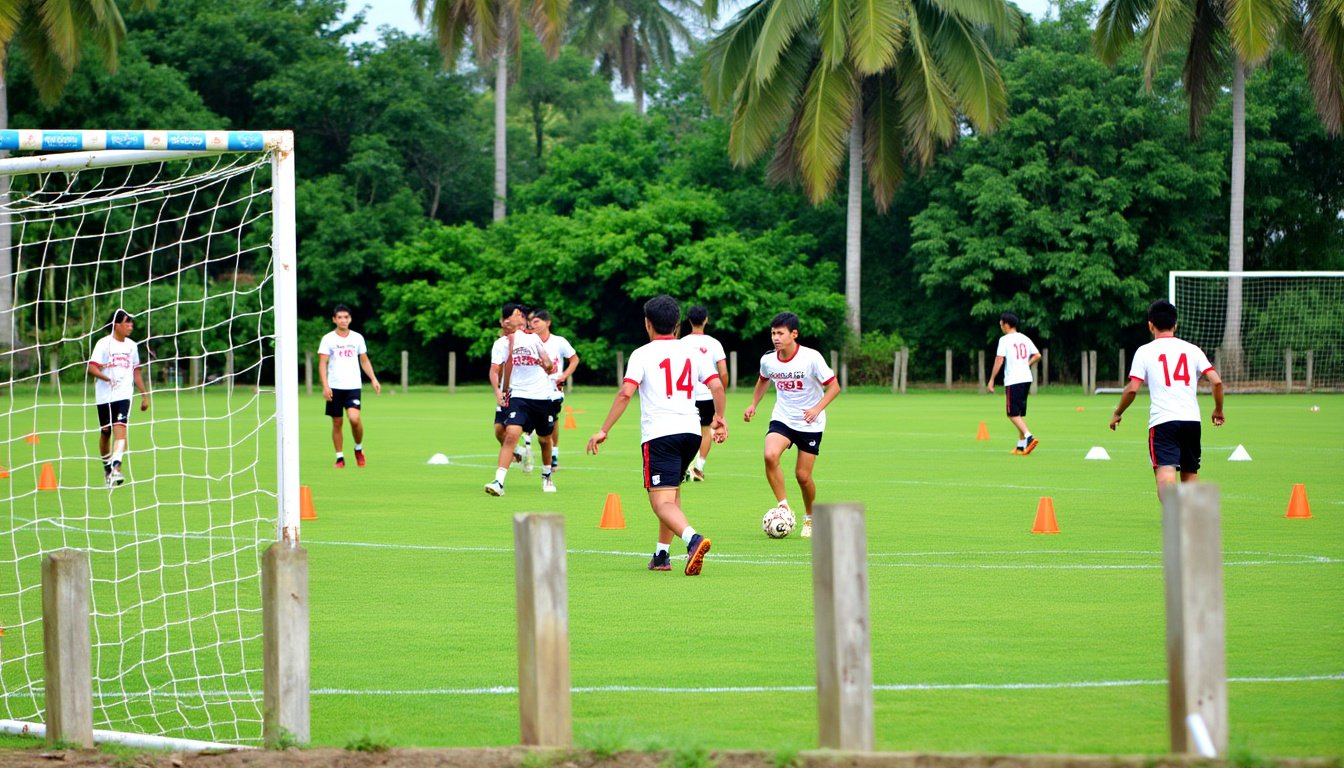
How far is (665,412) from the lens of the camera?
433 inches

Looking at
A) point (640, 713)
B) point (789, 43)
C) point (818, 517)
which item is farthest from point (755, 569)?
point (789, 43)

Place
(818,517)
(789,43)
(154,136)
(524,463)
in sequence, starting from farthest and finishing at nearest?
(789,43) < (524,463) < (154,136) < (818,517)

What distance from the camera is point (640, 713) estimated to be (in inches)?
263

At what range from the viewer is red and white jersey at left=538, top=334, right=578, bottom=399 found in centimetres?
1762

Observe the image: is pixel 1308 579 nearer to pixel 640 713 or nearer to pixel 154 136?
pixel 640 713

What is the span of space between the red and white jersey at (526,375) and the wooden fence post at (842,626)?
12.5 metres

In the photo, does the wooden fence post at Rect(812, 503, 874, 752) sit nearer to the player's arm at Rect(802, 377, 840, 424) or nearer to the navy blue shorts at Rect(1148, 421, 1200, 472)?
the player's arm at Rect(802, 377, 840, 424)

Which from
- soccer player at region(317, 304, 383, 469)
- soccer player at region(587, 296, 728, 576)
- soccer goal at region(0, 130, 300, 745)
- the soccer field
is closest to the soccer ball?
the soccer field

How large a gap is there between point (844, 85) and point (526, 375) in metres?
28.0

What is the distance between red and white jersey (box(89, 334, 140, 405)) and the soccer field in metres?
2.38

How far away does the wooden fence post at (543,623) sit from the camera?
17.0ft

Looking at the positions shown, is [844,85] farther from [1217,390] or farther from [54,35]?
[1217,390]

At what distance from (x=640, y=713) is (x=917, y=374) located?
50.1 meters

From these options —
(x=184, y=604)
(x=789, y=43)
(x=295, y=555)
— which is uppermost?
(x=789, y=43)
